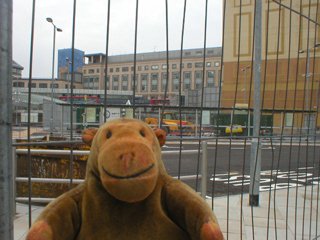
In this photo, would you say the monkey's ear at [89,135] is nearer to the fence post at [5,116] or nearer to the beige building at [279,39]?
the fence post at [5,116]

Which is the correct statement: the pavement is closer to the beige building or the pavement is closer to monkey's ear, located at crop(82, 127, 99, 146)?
the beige building

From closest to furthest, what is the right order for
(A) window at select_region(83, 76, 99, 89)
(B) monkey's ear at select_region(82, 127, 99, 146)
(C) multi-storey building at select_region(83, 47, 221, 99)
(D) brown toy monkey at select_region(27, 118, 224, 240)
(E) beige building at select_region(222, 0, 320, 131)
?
1. (D) brown toy monkey at select_region(27, 118, 224, 240)
2. (B) monkey's ear at select_region(82, 127, 99, 146)
3. (E) beige building at select_region(222, 0, 320, 131)
4. (C) multi-storey building at select_region(83, 47, 221, 99)
5. (A) window at select_region(83, 76, 99, 89)

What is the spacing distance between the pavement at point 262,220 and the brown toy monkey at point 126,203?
5.32 feet

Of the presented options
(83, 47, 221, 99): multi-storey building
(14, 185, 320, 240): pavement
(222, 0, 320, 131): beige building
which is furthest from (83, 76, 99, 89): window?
(222, 0, 320, 131): beige building

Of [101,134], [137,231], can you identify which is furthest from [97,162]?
[137,231]

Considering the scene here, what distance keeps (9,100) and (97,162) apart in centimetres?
53

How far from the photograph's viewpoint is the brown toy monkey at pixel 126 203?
2.80 feet

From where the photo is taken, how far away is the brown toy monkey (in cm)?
85

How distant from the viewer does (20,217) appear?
3416mm

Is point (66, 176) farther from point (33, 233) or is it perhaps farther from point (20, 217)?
point (33, 233)

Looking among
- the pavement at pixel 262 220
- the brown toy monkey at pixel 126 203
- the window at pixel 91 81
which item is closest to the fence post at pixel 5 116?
the brown toy monkey at pixel 126 203

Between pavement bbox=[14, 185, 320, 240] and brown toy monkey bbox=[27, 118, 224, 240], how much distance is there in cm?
162

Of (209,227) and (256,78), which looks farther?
(256,78)

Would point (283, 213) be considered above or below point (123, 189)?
below
